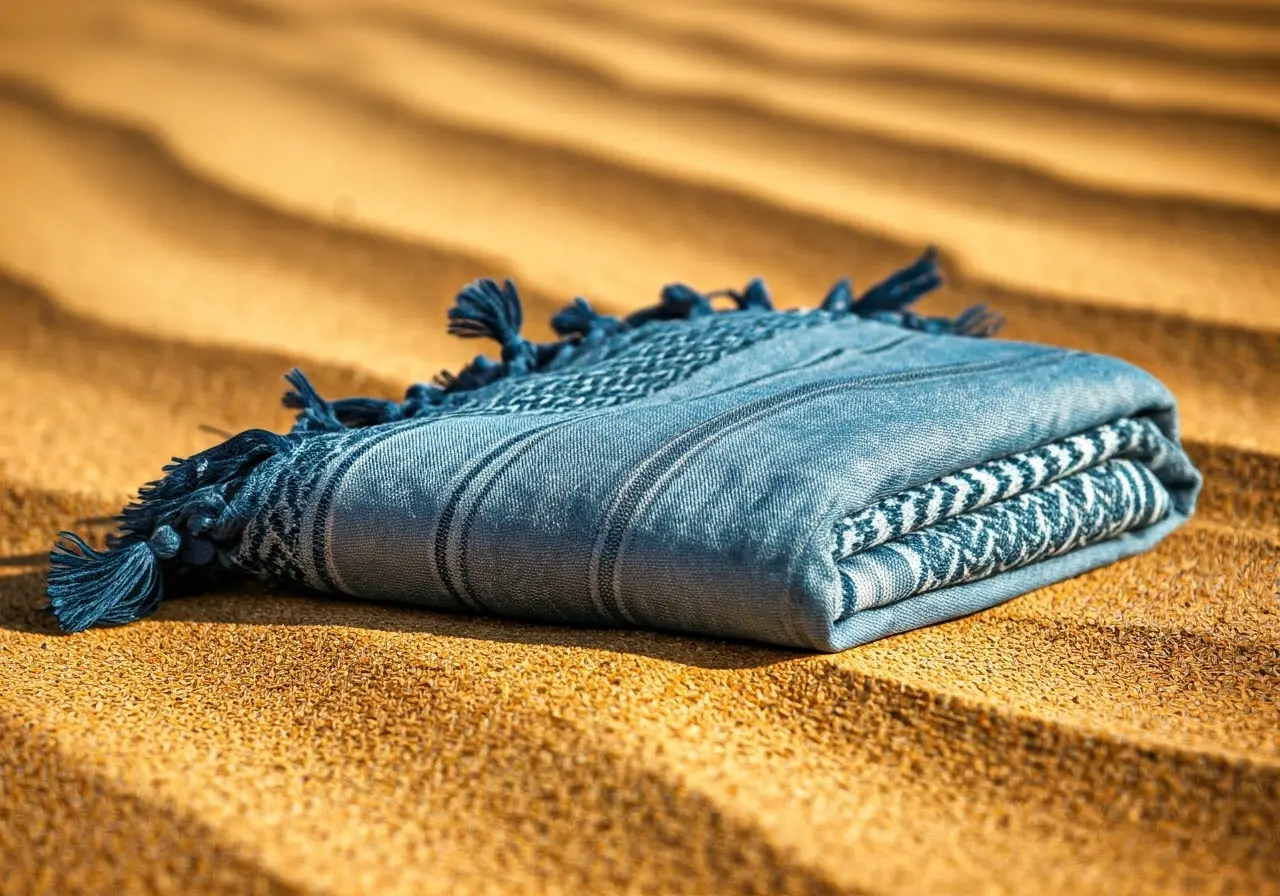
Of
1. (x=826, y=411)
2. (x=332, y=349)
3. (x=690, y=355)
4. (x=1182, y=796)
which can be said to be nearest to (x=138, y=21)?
(x=332, y=349)

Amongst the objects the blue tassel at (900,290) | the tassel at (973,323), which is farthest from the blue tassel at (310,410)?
the tassel at (973,323)

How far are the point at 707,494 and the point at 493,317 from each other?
1.83 ft

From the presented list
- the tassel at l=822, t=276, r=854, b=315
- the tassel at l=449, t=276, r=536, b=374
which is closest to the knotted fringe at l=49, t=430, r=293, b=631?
the tassel at l=449, t=276, r=536, b=374

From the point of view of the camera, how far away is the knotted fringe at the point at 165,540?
1.34m

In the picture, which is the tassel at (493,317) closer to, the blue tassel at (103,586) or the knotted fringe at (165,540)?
the knotted fringe at (165,540)

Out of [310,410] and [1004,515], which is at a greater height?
[310,410]

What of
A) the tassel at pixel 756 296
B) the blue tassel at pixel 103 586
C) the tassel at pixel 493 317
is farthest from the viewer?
the tassel at pixel 756 296

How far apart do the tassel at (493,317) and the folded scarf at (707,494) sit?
0.33ft

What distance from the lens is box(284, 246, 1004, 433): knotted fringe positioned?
5.00 ft

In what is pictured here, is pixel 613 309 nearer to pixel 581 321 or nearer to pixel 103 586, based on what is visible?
pixel 581 321

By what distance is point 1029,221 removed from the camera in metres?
2.50

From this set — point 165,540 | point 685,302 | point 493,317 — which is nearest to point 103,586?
point 165,540

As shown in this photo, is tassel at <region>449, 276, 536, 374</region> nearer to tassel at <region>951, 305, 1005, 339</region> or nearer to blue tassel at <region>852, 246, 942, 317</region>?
blue tassel at <region>852, 246, 942, 317</region>

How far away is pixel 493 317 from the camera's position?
1.66m
